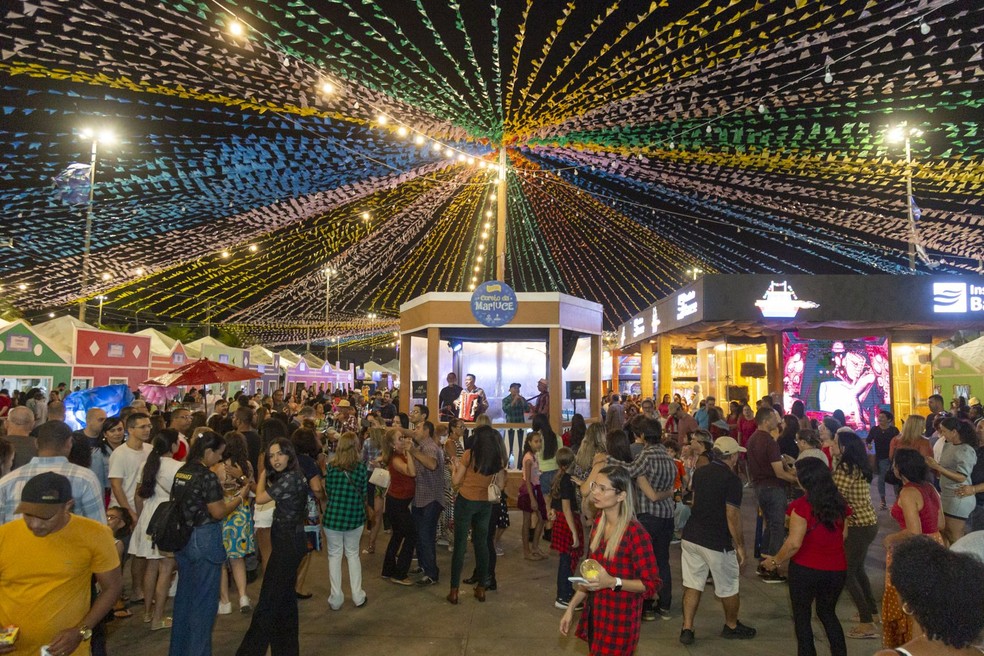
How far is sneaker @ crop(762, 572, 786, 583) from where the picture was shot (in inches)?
267

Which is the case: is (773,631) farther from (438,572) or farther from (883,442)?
(883,442)

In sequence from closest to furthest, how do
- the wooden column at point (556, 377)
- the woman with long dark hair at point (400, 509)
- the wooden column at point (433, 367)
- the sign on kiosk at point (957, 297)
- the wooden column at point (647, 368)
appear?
1. the woman with long dark hair at point (400, 509)
2. the wooden column at point (556, 377)
3. the wooden column at point (433, 367)
4. the sign on kiosk at point (957, 297)
5. the wooden column at point (647, 368)

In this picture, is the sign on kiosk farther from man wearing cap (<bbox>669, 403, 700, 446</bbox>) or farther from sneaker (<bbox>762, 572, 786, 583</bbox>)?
sneaker (<bbox>762, 572, 786, 583</bbox>)

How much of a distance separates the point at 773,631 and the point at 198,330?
4908 centimetres

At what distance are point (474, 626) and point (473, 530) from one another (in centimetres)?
98

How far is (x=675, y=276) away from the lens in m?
31.0

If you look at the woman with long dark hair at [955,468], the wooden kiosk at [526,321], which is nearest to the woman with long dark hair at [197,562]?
the woman with long dark hair at [955,468]

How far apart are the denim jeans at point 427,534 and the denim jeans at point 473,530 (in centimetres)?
57

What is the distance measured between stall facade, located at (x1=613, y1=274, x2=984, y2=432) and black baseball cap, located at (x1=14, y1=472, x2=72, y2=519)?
14.1m

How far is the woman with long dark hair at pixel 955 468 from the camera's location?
611 centimetres

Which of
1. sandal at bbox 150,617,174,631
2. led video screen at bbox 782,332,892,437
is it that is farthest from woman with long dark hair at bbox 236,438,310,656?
led video screen at bbox 782,332,892,437

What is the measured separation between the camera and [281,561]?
436 cm

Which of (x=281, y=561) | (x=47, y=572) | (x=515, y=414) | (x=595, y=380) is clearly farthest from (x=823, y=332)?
(x=47, y=572)

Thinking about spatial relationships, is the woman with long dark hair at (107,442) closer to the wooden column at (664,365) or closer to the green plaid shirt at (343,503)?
the green plaid shirt at (343,503)
